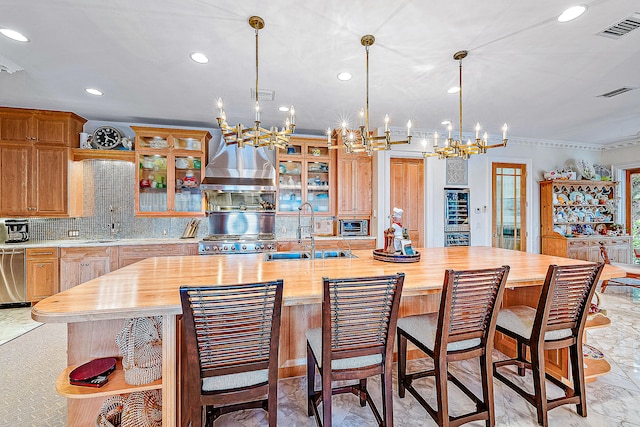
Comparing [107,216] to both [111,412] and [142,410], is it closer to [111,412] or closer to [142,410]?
[111,412]

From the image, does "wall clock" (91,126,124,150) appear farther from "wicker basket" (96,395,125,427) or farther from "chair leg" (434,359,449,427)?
"chair leg" (434,359,449,427)

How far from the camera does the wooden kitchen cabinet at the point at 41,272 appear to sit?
374 centimetres

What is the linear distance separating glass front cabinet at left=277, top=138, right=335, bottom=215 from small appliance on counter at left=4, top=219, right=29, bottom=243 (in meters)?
3.60

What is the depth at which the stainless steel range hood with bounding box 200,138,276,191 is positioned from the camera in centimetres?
430

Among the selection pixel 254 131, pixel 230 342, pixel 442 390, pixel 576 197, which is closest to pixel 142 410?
pixel 230 342

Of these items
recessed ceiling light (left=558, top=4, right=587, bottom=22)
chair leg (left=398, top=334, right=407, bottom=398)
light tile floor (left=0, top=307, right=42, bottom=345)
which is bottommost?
light tile floor (left=0, top=307, right=42, bottom=345)

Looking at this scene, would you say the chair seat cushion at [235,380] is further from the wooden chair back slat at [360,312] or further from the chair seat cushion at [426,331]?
the chair seat cushion at [426,331]

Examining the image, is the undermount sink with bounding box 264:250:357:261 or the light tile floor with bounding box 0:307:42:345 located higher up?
the undermount sink with bounding box 264:250:357:261

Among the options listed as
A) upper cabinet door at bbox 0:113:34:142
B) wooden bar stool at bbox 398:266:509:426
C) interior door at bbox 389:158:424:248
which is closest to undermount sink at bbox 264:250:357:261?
wooden bar stool at bbox 398:266:509:426

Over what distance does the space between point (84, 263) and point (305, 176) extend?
334cm

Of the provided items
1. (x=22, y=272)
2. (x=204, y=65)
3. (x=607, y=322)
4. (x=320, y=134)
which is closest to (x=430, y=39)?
(x=204, y=65)

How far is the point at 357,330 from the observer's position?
141cm

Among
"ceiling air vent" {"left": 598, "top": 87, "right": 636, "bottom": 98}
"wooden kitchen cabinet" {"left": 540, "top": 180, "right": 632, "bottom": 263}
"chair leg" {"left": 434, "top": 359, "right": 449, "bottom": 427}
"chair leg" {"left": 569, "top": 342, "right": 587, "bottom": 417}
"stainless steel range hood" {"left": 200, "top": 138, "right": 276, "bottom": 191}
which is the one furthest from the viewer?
"wooden kitchen cabinet" {"left": 540, "top": 180, "right": 632, "bottom": 263}

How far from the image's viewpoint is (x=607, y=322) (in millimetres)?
2158
